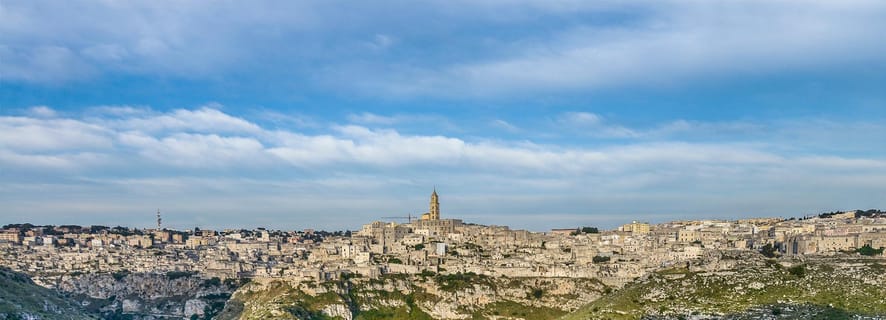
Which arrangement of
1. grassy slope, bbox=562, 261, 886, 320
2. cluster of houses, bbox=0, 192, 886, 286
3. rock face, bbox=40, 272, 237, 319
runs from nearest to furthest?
grassy slope, bbox=562, 261, 886, 320 → cluster of houses, bbox=0, 192, 886, 286 → rock face, bbox=40, 272, 237, 319

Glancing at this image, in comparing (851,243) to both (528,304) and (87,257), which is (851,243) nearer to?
(528,304)

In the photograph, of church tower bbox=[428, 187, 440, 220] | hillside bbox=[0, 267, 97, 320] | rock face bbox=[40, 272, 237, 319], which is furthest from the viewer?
church tower bbox=[428, 187, 440, 220]

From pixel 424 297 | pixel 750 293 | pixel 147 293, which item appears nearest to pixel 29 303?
pixel 147 293

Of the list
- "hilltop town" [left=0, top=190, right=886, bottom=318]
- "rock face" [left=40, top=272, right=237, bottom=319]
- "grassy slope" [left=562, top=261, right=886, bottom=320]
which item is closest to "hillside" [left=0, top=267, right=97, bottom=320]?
"rock face" [left=40, top=272, right=237, bottom=319]

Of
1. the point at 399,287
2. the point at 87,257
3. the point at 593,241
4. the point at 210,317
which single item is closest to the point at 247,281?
the point at 210,317

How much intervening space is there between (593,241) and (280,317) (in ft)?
224

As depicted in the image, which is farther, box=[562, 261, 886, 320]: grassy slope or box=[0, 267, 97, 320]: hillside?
box=[0, 267, 97, 320]: hillside

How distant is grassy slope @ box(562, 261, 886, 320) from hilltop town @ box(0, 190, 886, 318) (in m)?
7.59

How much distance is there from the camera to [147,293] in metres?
144

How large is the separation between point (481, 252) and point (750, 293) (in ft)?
210

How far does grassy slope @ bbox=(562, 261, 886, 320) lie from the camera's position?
8656cm

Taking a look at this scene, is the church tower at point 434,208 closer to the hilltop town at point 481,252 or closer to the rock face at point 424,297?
the hilltop town at point 481,252

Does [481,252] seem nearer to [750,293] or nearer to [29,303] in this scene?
[750,293]

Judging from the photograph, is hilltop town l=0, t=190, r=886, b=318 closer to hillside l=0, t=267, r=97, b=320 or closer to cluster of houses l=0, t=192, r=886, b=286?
cluster of houses l=0, t=192, r=886, b=286
